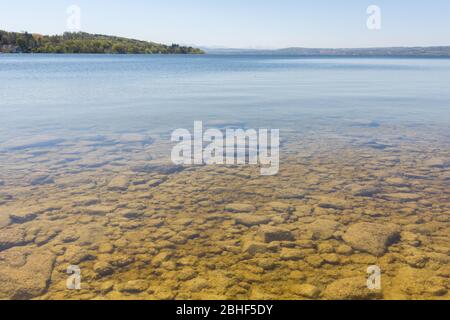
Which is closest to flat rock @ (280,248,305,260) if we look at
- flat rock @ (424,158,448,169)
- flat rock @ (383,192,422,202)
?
flat rock @ (383,192,422,202)

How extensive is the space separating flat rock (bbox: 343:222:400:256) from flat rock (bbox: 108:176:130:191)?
573cm

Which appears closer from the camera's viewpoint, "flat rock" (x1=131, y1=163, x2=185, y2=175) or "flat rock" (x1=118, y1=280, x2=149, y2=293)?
"flat rock" (x1=118, y1=280, x2=149, y2=293)

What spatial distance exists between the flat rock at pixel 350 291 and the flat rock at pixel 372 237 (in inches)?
44.9

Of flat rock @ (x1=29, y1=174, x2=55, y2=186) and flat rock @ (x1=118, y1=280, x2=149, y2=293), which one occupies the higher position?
flat rock @ (x1=29, y1=174, x2=55, y2=186)

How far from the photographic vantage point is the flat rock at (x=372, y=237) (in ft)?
23.0

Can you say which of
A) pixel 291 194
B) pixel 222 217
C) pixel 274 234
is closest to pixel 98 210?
pixel 222 217

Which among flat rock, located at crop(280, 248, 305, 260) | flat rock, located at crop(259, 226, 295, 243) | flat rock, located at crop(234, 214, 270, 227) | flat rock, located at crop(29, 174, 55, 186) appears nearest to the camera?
flat rock, located at crop(280, 248, 305, 260)

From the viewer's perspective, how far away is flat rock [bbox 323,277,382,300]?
5.63m

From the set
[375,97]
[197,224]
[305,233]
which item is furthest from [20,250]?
[375,97]

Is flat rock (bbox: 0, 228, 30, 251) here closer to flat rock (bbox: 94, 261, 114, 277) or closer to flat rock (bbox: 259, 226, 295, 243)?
flat rock (bbox: 94, 261, 114, 277)

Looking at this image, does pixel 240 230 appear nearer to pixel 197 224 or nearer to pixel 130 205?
pixel 197 224

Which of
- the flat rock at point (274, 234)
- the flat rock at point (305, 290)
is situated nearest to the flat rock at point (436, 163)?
the flat rock at point (274, 234)

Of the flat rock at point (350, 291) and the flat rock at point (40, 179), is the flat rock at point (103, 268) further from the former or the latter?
A: the flat rock at point (40, 179)

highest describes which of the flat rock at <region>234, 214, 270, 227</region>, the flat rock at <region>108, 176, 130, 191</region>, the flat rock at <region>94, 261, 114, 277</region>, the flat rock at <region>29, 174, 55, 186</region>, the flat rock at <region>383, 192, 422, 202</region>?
the flat rock at <region>29, 174, 55, 186</region>
